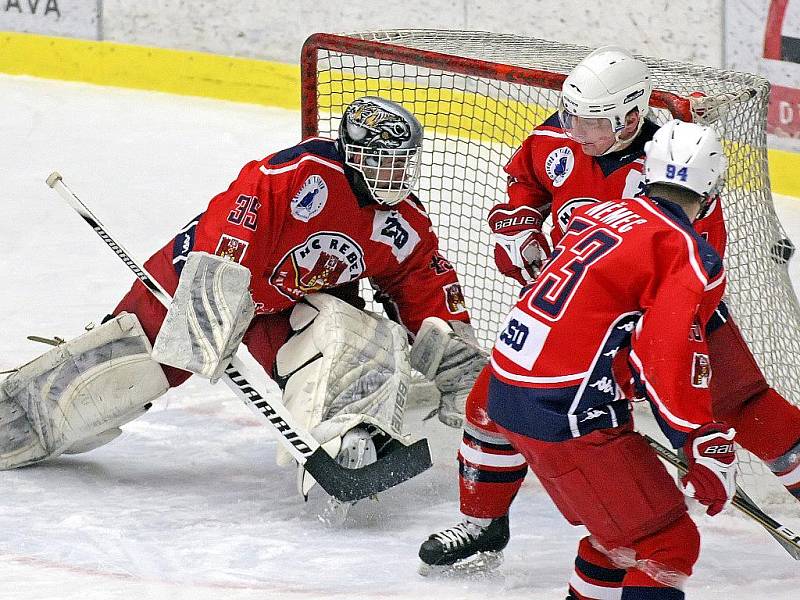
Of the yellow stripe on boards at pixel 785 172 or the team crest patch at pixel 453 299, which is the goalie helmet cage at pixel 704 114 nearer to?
the team crest patch at pixel 453 299

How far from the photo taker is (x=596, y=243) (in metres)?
2.17

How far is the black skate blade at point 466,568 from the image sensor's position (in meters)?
2.71

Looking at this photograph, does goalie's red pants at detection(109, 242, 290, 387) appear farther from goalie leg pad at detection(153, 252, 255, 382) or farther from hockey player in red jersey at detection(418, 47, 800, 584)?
hockey player in red jersey at detection(418, 47, 800, 584)

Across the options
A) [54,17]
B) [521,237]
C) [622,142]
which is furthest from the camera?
[54,17]

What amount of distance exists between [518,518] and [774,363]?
754 mm

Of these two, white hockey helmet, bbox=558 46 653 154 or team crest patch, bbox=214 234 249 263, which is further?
team crest patch, bbox=214 234 249 263

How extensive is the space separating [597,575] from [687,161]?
0.68 metres

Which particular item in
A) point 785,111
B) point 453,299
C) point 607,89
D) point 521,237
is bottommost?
point 785,111

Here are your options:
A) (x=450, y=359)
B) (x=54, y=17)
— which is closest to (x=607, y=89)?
(x=450, y=359)

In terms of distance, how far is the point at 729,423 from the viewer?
2.74 metres

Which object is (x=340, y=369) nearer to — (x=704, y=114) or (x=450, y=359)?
(x=450, y=359)

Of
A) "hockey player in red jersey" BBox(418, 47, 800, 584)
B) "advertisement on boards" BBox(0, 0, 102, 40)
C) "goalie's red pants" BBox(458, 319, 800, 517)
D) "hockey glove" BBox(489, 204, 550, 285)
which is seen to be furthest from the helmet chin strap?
"advertisement on boards" BBox(0, 0, 102, 40)

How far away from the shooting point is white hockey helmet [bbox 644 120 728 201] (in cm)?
222

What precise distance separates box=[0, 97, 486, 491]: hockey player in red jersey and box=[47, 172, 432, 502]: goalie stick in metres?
0.04
